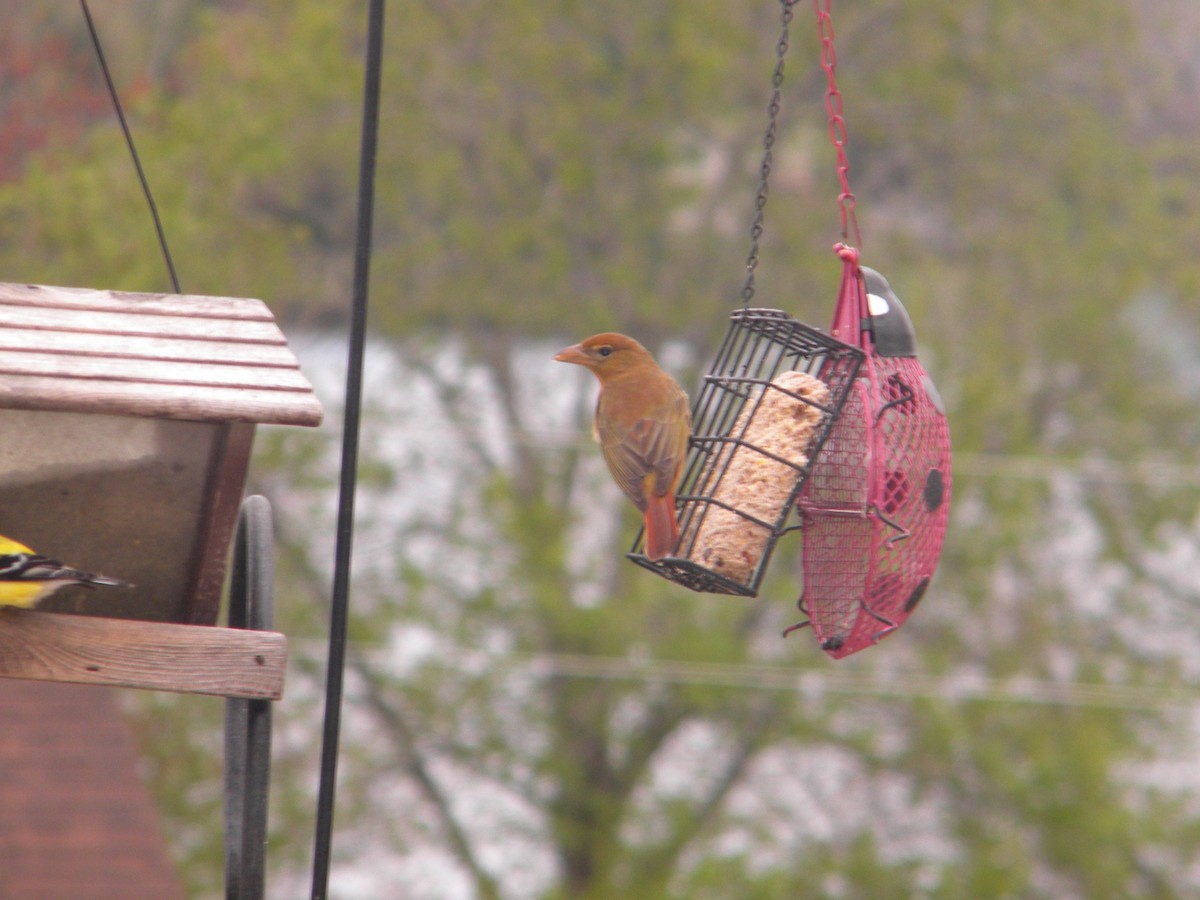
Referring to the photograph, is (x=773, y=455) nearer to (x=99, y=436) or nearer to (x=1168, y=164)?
(x=99, y=436)

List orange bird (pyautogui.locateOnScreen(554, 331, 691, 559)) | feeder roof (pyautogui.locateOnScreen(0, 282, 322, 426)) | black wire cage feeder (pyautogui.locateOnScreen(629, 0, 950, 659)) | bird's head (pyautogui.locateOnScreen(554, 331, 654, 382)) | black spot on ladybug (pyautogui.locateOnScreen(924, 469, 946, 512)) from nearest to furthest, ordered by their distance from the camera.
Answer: feeder roof (pyautogui.locateOnScreen(0, 282, 322, 426)), black wire cage feeder (pyautogui.locateOnScreen(629, 0, 950, 659)), black spot on ladybug (pyautogui.locateOnScreen(924, 469, 946, 512)), orange bird (pyautogui.locateOnScreen(554, 331, 691, 559)), bird's head (pyautogui.locateOnScreen(554, 331, 654, 382))

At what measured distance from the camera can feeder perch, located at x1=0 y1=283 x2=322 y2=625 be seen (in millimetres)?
2691

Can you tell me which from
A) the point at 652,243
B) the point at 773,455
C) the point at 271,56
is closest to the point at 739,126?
the point at 652,243

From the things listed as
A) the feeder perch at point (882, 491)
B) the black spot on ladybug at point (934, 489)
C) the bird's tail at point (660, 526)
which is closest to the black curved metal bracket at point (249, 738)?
the bird's tail at point (660, 526)

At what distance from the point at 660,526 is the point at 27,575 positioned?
5.43 feet

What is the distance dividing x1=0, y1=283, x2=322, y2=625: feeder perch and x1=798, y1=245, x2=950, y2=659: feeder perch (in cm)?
118

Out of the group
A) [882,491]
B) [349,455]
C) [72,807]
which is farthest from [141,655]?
[72,807]

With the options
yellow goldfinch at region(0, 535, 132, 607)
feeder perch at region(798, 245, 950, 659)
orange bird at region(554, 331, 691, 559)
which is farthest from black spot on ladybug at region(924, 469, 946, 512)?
yellow goldfinch at region(0, 535, 132, 607)

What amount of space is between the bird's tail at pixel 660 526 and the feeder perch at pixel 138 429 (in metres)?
1.07

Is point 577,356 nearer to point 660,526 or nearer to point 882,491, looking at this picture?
point 660,526

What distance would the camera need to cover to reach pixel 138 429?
9.93ft

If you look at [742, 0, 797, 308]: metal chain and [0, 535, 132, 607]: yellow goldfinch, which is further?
[742, 0, 797, 308]: metal chain

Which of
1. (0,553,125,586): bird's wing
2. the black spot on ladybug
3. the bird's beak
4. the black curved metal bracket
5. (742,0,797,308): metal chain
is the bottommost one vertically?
the black curved metal bracket

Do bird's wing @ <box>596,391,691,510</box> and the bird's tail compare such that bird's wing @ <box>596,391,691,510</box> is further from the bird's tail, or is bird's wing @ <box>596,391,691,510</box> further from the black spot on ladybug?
the black spot on ladybug
